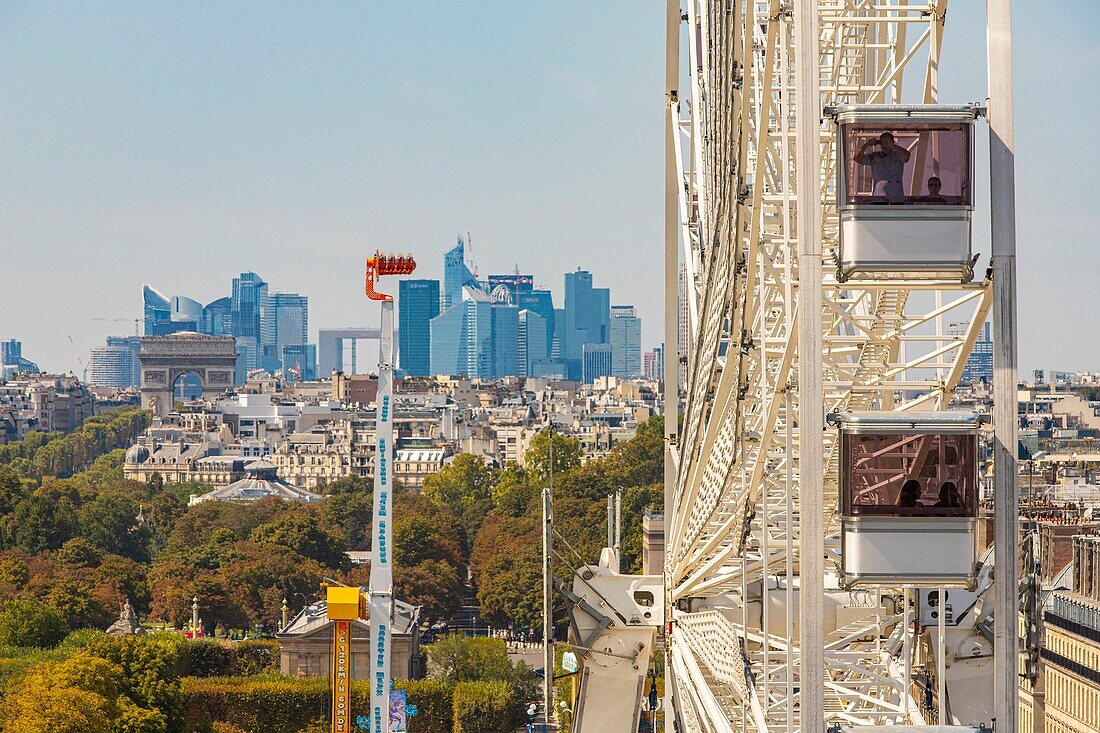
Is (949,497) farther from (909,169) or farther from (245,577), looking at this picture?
(245,577)

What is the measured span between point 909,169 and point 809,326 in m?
1.13

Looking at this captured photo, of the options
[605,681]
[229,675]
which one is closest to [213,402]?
[229,675]

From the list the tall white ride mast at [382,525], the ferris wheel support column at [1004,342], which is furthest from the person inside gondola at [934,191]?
the tall white ride mast at [382,525]

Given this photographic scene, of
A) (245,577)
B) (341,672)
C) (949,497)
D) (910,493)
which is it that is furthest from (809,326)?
(245,577)

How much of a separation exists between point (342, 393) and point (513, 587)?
5384 inches

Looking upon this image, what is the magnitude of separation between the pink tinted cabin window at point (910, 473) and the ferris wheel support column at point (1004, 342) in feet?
0.59

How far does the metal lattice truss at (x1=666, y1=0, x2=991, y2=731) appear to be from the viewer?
12.2 metres

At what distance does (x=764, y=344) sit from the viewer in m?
12.4

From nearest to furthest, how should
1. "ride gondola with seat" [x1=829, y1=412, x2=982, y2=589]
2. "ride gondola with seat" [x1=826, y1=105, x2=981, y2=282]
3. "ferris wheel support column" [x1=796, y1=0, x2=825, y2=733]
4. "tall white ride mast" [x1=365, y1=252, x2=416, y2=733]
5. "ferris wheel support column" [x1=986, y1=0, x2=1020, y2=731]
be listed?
"ferris wheel support column" [x1=796, y1=0, x2=825, y2=733]
"ferris wheel support column" [x1=986, y1=0, x2=1020, y2=731]
"ride gondola with seat" [x1=829, y1=412, x2=982, y2=589]
"ride gondola with seat" [x1=826, y1=105, x2=981, y2=282]
"tall white ride mast" [x1=365, y1=252, x2=416, y2=733]

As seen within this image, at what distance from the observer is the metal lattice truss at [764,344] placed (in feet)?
40.1

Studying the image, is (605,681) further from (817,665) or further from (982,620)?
(817,665)

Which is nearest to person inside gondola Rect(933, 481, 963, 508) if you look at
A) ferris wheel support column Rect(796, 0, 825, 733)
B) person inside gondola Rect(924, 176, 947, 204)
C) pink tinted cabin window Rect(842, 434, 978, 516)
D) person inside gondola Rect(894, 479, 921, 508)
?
pink tinted cabin window Rect(842, 434, 978, 516)

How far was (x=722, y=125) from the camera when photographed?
563 inches

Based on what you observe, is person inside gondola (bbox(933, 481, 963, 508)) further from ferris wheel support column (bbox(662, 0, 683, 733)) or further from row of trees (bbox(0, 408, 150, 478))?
row of trees (bbox(0, 408, 150, 478))
